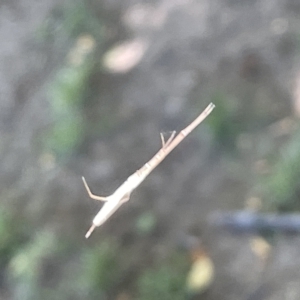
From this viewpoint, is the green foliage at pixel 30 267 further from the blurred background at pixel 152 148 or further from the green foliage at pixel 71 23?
the green foliage at pixel 71 23

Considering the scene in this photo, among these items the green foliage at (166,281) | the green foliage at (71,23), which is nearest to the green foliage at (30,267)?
the green foliage at (166,281)

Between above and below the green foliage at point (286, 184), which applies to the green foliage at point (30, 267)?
above

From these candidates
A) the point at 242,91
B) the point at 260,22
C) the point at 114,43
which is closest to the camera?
the point at 242,91

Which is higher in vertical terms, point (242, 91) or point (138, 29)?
point (138, 29)

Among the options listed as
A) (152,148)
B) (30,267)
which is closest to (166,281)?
(30,267)

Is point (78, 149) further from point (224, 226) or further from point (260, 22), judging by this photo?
point (260, 22)

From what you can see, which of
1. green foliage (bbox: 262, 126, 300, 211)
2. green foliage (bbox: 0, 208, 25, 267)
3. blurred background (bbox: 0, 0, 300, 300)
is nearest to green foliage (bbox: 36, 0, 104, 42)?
blurred background (bbox: 0, 0, 300, 300)

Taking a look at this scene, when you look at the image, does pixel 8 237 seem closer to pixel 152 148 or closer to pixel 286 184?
pixel 152 148

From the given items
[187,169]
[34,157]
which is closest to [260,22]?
[187,169]
